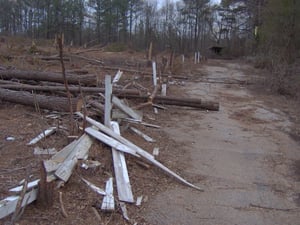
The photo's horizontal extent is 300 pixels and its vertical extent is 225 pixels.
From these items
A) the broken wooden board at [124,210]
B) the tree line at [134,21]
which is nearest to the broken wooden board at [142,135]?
the broken wooden board at [124,210]

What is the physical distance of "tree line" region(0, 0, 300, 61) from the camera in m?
50.7

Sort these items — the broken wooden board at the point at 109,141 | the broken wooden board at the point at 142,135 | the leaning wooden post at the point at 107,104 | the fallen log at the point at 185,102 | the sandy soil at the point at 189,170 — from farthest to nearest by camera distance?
the fallen log at the point at 185,102, the broken wooden board at the point at 142,135, the leaning wooden post at the point at 107,104, the broken wooden board at the point at 109,141, the sandy soil at the point at 189,170

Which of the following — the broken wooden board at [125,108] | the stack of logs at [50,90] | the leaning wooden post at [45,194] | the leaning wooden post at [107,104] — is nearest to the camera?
the leaning wooden post at [45,194]

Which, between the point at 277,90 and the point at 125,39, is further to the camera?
the point at 125,39

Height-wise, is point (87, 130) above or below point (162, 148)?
above

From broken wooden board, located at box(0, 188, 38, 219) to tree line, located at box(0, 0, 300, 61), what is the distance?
140 ft

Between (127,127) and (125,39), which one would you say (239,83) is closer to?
(127,127)

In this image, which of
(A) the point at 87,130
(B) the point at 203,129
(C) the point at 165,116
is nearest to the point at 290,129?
(B) the point at 203,129

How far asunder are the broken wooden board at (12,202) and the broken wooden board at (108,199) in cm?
67

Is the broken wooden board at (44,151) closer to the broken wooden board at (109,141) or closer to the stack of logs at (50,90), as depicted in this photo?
the broken wooden board at (109,141)

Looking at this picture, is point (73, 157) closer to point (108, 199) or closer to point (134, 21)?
point (108, 199)

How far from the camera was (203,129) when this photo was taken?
26.2 feet

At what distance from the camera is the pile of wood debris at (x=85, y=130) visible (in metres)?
3.79

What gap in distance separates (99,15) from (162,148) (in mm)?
50305
